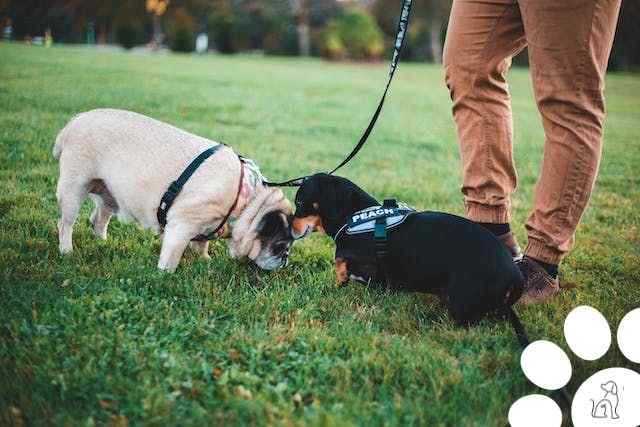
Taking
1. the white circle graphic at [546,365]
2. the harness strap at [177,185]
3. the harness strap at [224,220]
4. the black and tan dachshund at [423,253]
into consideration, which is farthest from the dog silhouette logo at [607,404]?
the harness strap at [177,185]

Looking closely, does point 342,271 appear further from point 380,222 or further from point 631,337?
point 631,337

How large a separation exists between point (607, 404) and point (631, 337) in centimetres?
57

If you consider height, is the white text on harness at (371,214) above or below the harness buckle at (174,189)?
below

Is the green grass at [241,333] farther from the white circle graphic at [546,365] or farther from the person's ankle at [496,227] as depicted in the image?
the person's ankle at [496,227]

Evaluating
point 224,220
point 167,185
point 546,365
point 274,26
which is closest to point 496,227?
point 546,365

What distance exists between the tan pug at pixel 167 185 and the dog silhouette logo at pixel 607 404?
85.2 inches

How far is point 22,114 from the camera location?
7934 millimetres

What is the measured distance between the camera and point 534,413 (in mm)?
2104

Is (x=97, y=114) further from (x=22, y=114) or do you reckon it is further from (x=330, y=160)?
(x=22, y=114)

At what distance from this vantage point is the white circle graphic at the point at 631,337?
2.58m

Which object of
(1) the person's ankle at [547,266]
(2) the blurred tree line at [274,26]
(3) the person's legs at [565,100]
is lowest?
(1) the person's ankle at [547,266]

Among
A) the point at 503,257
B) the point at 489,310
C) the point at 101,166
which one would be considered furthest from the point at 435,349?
the point at 101,166

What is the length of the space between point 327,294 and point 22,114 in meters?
6.72
